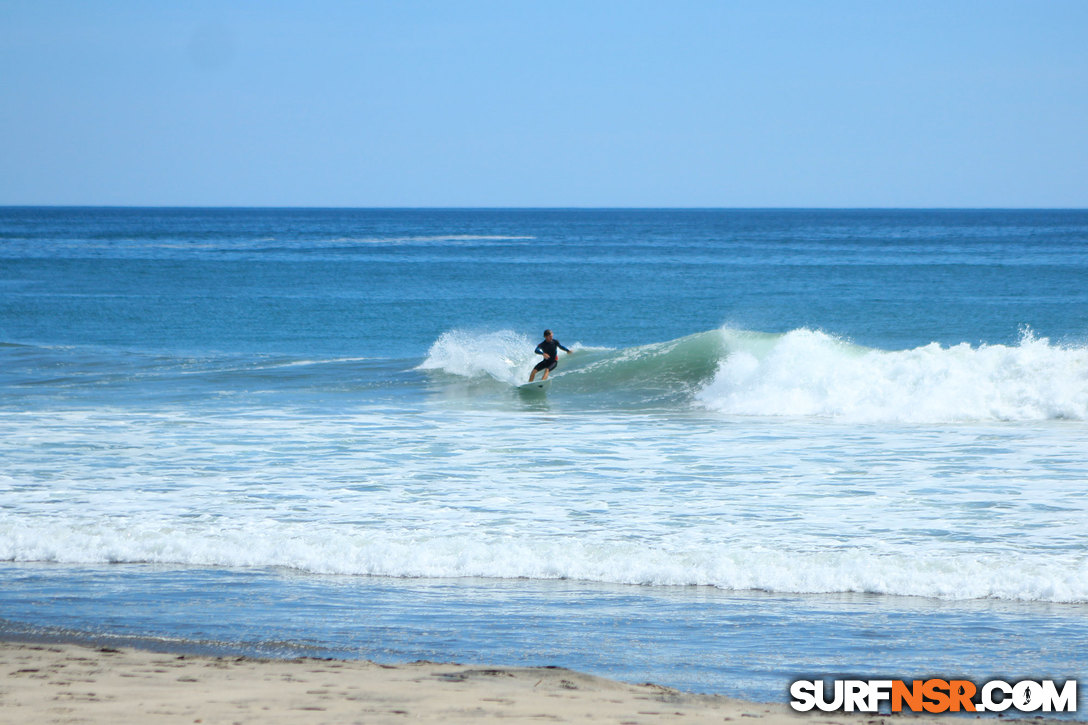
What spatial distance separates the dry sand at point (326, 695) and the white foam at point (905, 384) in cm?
1203

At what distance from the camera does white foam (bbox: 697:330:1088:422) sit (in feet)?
54.2

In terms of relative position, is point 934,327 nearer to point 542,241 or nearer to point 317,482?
point 317,482

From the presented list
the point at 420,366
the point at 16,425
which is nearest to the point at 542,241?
the point at 420,366

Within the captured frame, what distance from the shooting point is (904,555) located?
8.61 metres

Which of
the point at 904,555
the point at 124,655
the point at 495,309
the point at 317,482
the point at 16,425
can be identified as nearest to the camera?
the point at 124,655

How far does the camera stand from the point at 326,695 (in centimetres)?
538

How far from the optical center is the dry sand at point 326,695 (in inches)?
199

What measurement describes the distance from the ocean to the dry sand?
16.5 inches

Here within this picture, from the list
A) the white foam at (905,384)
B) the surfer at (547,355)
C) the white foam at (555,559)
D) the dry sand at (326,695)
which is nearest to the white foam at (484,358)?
the surfer at (547,355)

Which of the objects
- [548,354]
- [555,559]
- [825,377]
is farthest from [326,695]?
[548,354]

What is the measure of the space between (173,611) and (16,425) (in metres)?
10.0

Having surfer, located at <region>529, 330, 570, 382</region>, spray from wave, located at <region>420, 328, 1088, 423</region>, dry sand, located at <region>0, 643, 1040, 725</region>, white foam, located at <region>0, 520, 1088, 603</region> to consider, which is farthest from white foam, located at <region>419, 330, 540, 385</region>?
dry sand, located at <region>0, 643, 1040, 725</region>

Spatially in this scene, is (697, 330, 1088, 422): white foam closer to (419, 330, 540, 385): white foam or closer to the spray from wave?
the spray from wave

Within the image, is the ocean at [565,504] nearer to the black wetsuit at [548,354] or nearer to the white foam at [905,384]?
the white foam at [905,384]
